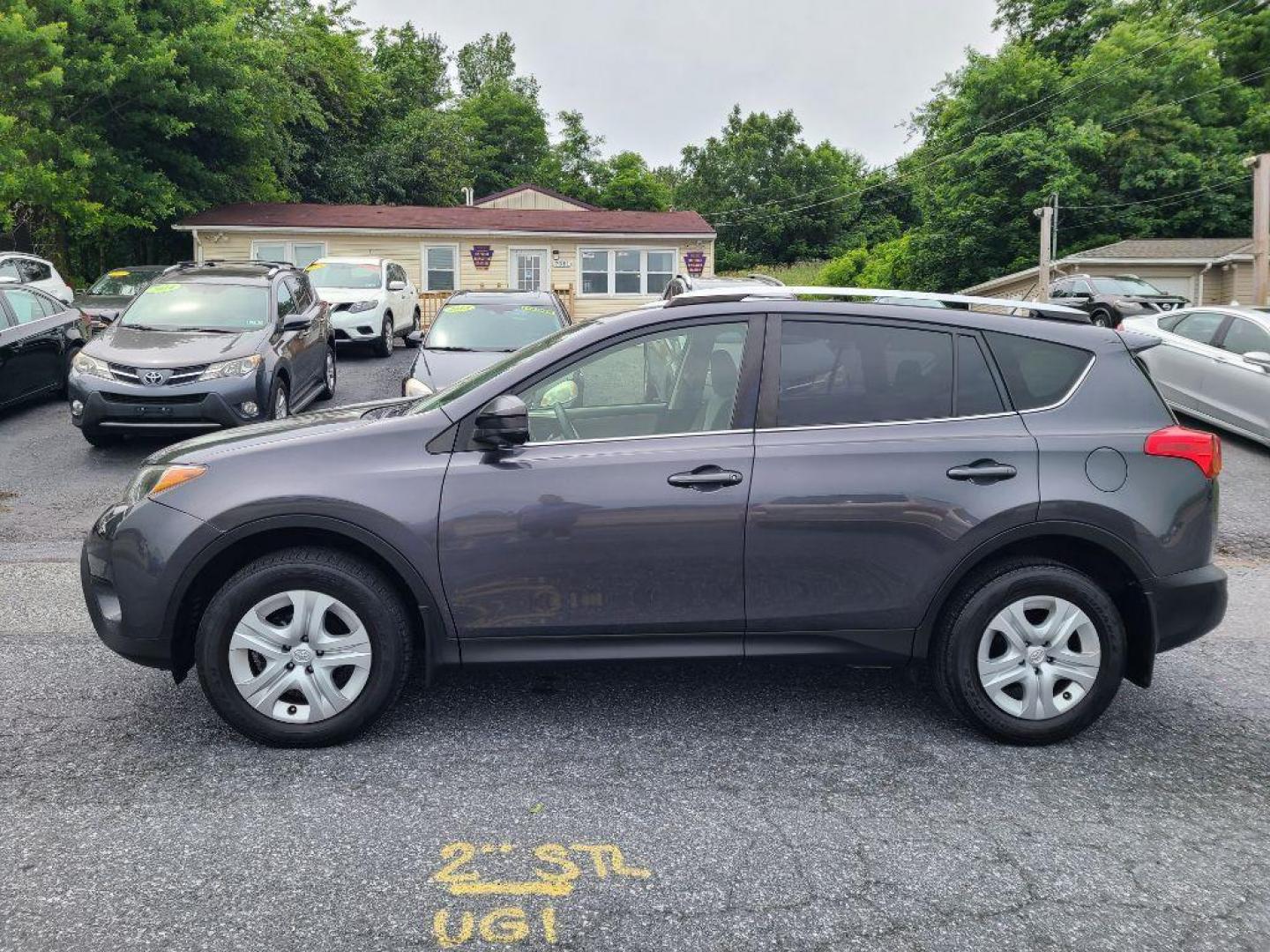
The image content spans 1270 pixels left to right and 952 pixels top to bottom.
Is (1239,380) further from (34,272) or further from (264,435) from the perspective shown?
(34,272)

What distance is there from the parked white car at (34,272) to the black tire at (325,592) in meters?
14.4

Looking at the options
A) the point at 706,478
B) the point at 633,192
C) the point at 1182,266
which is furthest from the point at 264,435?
the point at 633,192

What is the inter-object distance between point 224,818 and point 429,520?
121cm

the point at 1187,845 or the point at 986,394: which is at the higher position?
the point at 986,394

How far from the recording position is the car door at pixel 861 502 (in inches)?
165

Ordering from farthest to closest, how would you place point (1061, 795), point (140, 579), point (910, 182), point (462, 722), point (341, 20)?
point (910, 182), point (341, 20), point (462, 722), point (140, 579), point (1061, 795)

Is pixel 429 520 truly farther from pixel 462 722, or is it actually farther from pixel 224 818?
pixel 224 818

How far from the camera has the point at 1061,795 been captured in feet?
12.8

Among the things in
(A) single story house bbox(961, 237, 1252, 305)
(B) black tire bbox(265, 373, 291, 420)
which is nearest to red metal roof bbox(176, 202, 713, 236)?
(A) single story house bbox(961, 237, 1252, 305)

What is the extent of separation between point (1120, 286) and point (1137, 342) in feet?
87.1

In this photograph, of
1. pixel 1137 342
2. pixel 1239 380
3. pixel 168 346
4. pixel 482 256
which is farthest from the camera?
pixel 482 256

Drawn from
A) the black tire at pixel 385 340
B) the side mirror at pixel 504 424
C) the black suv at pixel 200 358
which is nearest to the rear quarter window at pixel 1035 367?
the side mirror at pixel 504 424

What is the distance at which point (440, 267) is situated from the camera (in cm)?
2988

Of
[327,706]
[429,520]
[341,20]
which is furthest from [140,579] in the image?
[341,20]
